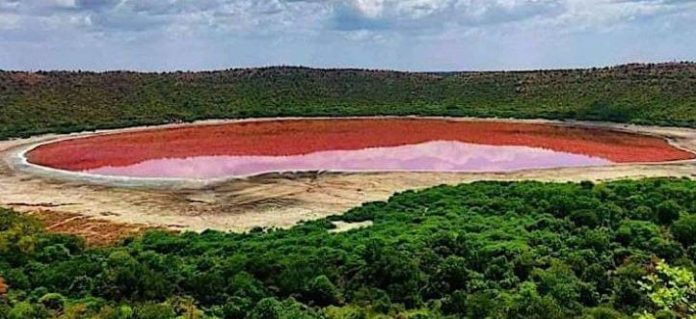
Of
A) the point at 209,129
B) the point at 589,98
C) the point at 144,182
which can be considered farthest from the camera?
the point at 589,98

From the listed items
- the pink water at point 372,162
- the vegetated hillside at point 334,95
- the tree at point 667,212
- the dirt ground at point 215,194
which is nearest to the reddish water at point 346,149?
the pink water at point 372,162

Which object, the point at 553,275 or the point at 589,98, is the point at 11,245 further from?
the point at 589,98

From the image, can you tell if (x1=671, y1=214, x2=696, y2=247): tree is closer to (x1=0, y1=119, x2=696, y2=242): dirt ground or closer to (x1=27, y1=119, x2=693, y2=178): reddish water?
(x1=0, y1=119, x2=696, y2=242): dirt ground

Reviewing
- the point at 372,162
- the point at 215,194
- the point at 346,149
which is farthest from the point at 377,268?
the point at 346,149

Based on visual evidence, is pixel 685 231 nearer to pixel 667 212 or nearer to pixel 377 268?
pixel 667 212

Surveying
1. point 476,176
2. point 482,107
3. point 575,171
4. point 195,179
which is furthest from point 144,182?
point 482,107

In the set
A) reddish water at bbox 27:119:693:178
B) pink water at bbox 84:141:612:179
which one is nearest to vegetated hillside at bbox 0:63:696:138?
reddish water at bbox 27:119:693:178

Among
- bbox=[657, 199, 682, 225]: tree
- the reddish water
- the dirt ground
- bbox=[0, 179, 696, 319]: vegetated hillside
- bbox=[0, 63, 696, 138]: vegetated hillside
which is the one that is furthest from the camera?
bbox=[0, 63, 696, 138]: vegetated hillside
